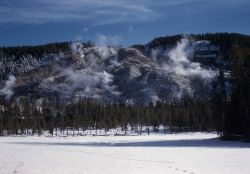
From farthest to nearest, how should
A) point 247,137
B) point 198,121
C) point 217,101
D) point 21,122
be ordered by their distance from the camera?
point 21,122, point 198,121, point 217,101, point 247,137

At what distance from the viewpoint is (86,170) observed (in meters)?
30.5

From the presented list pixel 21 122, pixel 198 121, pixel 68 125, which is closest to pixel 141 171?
pixel 198 121

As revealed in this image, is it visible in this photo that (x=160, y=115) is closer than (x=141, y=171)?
No

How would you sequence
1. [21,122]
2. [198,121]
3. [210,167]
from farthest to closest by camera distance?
[21,122]
[198,121]
[210,167]

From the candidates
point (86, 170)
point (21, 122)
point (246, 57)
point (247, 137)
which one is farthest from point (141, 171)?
point (21, 122)

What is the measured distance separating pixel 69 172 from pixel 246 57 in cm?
5322

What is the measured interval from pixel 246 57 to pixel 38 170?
53.6m

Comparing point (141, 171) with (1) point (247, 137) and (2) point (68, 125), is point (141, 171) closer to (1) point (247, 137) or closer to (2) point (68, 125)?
(1) point (247, 137)

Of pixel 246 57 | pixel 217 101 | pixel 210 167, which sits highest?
pixel 246 57

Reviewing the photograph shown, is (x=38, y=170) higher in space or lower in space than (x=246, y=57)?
lower

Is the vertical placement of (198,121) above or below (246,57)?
below

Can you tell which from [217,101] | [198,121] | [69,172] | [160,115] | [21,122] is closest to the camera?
[69,172]

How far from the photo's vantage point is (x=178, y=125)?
16888 centimetres

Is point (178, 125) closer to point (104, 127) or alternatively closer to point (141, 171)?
point (104, 127)
